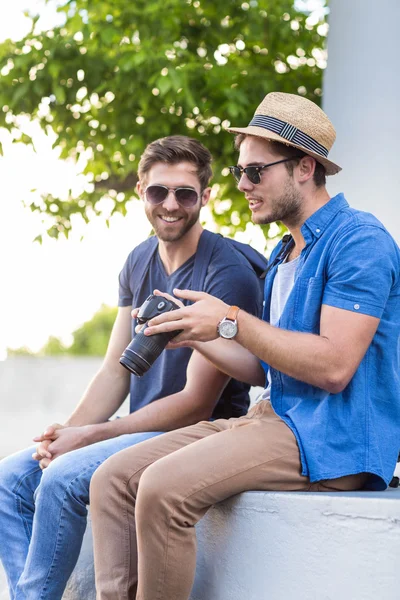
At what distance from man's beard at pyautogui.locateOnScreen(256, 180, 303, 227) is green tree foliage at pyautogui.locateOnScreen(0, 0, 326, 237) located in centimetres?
237

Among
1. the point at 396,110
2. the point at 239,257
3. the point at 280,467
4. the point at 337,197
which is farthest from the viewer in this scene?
the point at 396,110

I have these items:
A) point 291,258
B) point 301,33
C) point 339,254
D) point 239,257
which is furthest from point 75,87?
point 339,254

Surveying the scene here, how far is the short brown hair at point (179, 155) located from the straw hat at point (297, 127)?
691 mm

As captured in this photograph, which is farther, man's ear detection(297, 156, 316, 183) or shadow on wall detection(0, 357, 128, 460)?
shadow on wall detection(0, 357, 128, 460)

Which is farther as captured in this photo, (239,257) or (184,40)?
(184,40)

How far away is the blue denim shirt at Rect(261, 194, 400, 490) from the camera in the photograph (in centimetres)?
259

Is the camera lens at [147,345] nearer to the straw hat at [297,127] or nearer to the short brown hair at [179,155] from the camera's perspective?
the straw hat at [297,127]

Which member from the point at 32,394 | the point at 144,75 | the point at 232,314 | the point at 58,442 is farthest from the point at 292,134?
the point at 32,394

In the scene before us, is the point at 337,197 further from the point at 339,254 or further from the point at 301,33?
the point at 301,33

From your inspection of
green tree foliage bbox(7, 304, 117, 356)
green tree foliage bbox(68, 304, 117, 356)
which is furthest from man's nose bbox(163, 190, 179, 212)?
green tree foliage bbox(68, 304, 117, 356)

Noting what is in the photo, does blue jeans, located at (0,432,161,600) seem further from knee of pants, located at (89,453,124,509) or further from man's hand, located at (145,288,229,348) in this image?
man's hand, located at (145,288,229,348)

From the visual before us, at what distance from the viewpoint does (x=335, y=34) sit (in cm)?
481

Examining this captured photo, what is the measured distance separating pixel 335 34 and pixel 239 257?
188 cm

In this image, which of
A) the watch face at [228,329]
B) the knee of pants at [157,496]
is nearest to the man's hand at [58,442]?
the knee of pants at [157,496]
